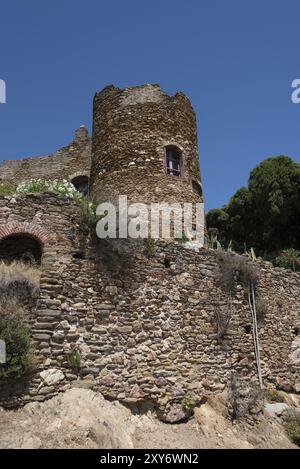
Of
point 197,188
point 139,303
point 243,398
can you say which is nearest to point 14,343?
point 139,303

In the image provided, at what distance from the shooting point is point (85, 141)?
17.2m

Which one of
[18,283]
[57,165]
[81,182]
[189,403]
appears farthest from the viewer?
[57,165]

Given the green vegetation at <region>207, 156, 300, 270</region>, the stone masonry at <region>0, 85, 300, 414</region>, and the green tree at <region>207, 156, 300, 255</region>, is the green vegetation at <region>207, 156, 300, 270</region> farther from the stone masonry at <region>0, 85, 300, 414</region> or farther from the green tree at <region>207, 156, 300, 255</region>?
the stone masonry at <region>0, 85, 300, 414</region>

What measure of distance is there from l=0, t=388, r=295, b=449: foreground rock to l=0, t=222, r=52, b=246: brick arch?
3077mm

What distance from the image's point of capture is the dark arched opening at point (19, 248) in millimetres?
9062

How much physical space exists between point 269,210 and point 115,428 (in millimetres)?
15390

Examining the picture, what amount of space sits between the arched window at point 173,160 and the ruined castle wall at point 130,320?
333 cm

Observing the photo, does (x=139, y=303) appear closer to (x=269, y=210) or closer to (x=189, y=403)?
(x=189, y=403)

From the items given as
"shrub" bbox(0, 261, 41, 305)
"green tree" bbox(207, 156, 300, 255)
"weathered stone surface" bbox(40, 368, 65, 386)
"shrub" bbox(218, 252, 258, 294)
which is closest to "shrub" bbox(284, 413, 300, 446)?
"shrub" bbox(218, 252, 258, 294)

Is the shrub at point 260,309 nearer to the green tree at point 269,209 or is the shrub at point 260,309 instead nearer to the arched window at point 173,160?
the arched window at point 173,160

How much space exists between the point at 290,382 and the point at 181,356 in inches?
153

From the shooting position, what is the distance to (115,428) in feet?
24.7

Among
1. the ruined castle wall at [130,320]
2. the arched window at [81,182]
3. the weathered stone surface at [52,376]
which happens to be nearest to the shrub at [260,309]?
the ruined castle wall at [130,320]

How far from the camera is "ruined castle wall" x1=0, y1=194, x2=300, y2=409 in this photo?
26.7ft
